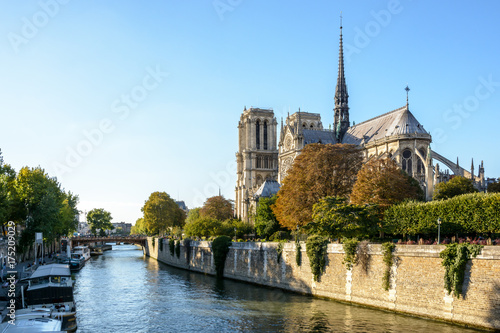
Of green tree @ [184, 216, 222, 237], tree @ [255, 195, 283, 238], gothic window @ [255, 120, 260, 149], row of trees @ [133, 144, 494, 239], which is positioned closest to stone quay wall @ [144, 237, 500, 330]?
row of trees @ [133, 144, 494, 239]

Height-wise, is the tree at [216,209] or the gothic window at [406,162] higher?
the gothic window at [406,162]

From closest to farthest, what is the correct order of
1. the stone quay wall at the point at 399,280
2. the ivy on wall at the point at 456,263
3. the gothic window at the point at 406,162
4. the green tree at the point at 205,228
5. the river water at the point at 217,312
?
the stone quay wall at the point at 399,280 → the ivy on wall at the point at 456,263 → the river water at the point at 217,312 → the green tree at the point at 205,228 → the gothic window at the point at 406,162

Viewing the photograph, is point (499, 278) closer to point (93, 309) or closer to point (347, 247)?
point (347, 247)

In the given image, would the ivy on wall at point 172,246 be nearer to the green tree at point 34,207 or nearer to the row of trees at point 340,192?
the green tree at point 34,207

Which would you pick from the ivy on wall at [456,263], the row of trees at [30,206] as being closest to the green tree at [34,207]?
the row of trees at [30,206]

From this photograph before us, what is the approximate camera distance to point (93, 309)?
114 feet

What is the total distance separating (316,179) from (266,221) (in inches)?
713

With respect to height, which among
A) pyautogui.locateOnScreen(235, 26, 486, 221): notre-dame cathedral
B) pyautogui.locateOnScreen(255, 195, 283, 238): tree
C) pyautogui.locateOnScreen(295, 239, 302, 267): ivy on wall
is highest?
pyautogui.locateOnScreen(235, 26, 486, 221): notre-dame cathedral

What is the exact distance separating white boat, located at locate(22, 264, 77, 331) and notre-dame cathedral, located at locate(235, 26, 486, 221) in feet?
142

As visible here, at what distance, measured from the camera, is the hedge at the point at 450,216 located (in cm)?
3328

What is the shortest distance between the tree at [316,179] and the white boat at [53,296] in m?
24.5

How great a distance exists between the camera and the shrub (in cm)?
3844

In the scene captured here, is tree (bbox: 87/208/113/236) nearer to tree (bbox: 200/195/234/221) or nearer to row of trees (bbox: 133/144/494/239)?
tree (bbox: 200/195/234/221)

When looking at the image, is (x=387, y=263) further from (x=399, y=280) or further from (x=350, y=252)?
(x=350, y=252)
